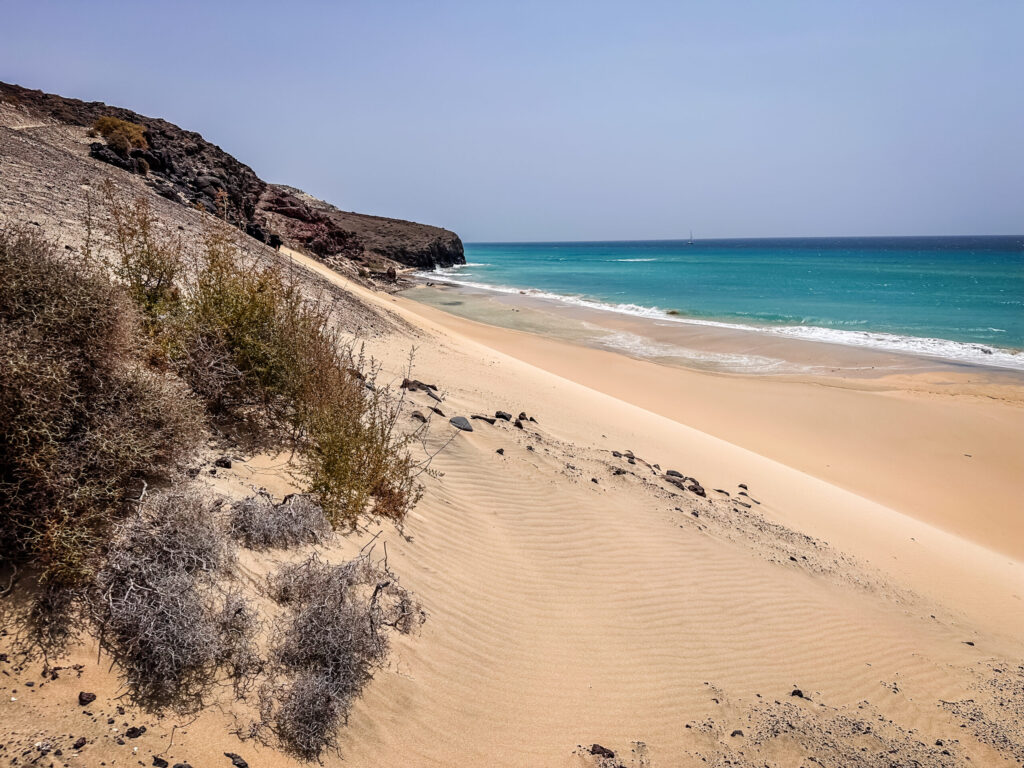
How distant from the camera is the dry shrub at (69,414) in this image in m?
2.69

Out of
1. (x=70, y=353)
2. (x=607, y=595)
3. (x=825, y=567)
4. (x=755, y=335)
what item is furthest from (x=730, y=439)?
(x=755, y=335)

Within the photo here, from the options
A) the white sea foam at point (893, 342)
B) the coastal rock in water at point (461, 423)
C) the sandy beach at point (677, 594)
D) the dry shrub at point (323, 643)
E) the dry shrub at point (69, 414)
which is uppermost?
the dry shrub at point (69, 414)

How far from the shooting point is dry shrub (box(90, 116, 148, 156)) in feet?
55.0

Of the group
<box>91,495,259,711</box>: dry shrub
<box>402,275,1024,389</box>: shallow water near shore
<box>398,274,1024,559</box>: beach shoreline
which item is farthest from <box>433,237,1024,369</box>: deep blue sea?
<box>91,495,259,711</box>: dry shrub

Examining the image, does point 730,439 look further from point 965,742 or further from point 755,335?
point 755,335

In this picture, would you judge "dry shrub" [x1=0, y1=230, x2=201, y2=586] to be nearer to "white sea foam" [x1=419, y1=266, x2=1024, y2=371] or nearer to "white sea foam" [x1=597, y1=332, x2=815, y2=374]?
"white sea foam" [x1=597, y1=332, x2=815, y2=374]

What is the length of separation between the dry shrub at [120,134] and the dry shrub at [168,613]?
18.4m

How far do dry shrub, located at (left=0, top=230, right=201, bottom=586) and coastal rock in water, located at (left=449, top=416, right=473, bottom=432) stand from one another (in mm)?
4018

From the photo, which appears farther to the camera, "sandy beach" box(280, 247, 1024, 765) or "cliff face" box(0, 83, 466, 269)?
"cliff face" box(0, 83, 466, 269)

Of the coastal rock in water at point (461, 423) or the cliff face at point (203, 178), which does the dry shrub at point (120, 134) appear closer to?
the cliff face at point (203, 178)

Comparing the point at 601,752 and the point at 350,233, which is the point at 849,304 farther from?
the point at 601,752

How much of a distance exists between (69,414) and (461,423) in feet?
16.0

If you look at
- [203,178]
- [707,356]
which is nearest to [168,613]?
[707,356]

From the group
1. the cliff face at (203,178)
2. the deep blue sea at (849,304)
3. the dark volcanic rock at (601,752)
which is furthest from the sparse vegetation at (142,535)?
the deep blue sea at (849,304)
